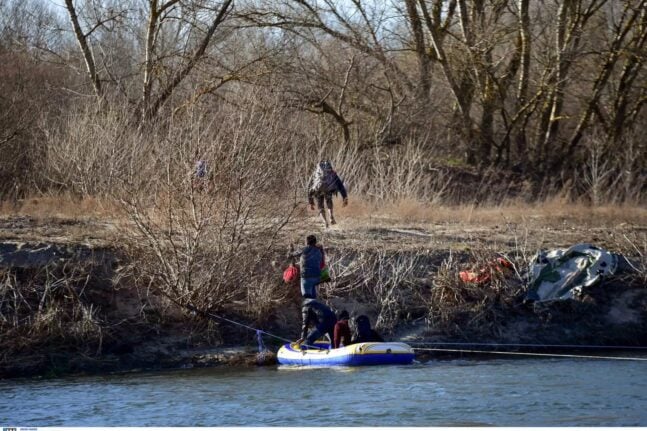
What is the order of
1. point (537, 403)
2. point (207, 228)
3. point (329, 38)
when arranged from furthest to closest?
point (329, 38) → point (207, 228) → point (537, 403)

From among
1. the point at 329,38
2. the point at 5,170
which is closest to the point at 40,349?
the point at 5,170

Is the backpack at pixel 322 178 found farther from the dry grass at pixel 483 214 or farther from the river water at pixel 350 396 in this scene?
the river water at pixel 350 396

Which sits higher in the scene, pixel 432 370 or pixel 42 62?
pixel 42 62

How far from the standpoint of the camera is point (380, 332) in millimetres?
17188

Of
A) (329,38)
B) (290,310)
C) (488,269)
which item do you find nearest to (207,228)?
(290,310)

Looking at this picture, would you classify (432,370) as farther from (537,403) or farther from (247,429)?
(247,429)

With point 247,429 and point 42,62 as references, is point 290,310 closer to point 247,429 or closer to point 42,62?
point 247,429

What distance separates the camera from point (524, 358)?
16.4 metres

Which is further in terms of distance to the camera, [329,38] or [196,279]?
[329,38]

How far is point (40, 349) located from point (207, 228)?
2.99 meters

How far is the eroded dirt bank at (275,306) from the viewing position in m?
15.9

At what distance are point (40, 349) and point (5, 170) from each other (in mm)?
12036

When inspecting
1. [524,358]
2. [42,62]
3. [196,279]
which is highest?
[42,62]

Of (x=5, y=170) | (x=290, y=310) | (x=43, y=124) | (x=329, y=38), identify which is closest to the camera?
(x=290, y=310)
